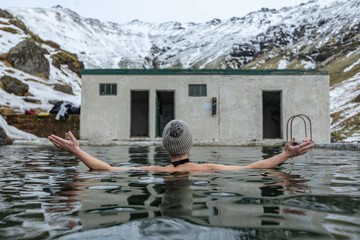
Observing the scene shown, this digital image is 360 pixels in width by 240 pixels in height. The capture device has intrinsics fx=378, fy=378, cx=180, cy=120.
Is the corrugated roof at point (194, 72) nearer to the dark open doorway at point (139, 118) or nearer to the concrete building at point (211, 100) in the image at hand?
the concrete building at point (211, 100)

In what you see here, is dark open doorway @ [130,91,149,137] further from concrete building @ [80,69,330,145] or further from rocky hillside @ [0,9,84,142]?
rocky hillside @ [0,9,84,142]

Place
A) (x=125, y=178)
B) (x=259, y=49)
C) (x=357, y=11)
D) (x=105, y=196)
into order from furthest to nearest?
(x=259, y=49), (x=357, y=11), (x=125, y=178), (x=105, y=196)

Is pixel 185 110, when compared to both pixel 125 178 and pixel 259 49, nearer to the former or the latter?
pixel 125 178

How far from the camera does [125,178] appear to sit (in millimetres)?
4426

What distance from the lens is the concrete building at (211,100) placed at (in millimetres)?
22078

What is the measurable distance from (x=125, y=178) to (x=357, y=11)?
201 metres

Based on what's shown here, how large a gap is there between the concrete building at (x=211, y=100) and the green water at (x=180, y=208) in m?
17.9

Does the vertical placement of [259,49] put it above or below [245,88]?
above

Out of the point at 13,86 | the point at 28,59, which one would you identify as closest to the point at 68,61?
the point at 28,59

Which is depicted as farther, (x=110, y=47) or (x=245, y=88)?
(x=110, y=47)

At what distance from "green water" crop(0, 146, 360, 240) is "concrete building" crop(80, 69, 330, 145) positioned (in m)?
17.9

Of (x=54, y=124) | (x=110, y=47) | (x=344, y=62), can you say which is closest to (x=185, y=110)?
(x=54, y=124)

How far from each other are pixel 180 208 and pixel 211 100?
19867mm

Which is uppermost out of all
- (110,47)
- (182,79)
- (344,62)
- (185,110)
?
(110,47)
